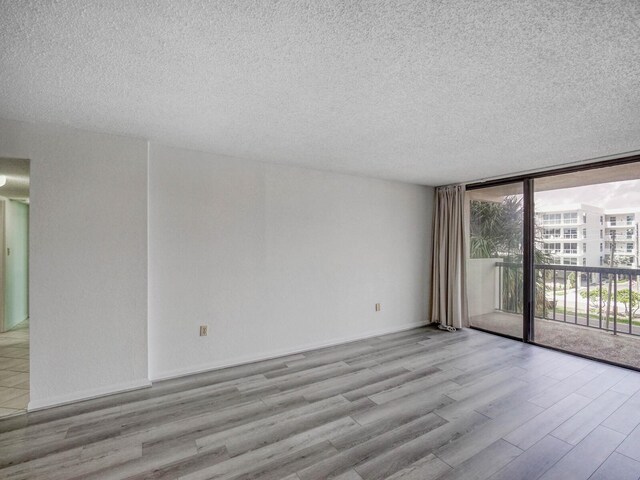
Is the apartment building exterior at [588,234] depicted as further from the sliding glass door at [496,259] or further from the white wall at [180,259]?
the white wall at [180,259]

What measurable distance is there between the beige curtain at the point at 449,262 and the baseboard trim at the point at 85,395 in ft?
13.6

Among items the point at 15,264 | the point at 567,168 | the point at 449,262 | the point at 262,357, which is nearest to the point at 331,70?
the point at 262,357

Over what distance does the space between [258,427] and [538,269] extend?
427 centimetres

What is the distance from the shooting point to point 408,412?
8.02 feet

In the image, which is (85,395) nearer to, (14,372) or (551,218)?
(14,372)

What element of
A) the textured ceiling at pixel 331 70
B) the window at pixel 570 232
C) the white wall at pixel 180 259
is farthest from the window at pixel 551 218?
the white wall at pixel 180 259

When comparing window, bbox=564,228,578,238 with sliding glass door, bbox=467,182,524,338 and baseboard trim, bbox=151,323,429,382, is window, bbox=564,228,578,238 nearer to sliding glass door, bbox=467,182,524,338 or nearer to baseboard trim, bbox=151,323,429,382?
sliding glass door, bbox=467,182,524,338

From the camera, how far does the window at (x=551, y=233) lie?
4055 millimetres

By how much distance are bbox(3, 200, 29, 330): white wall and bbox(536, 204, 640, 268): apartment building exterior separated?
7831mm

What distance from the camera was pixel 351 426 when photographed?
226 cm

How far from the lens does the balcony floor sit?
3.59 meters

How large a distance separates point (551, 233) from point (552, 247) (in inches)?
7.9

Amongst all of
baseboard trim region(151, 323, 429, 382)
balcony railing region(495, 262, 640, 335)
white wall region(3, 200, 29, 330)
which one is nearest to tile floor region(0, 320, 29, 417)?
white wall region(3, 200, 29, 330)

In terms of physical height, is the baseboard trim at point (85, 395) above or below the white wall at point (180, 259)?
below
